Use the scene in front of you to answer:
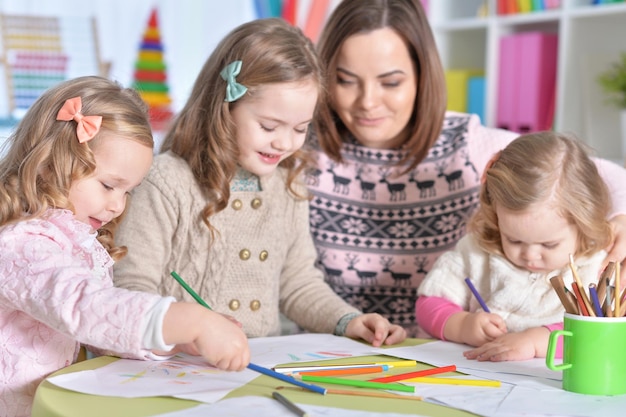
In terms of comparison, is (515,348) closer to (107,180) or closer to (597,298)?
(597,298)

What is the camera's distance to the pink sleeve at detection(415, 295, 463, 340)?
1.36 metres

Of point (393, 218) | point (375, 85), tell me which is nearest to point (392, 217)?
point (393, 218)

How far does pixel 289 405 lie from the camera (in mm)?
911

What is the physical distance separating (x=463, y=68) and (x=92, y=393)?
2.47 m

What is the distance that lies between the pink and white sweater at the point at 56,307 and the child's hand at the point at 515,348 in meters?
0.48

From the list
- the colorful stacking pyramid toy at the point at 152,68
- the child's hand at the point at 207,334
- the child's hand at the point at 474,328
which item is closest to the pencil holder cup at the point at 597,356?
the child's hand at the point at 474,328

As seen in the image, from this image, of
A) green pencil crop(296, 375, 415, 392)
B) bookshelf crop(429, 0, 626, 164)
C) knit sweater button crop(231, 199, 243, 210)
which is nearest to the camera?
green pencil crop(296, 375, 415, 392)

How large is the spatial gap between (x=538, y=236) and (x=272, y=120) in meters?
0.47

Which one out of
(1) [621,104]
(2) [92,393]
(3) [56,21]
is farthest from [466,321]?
(3) [56,21]

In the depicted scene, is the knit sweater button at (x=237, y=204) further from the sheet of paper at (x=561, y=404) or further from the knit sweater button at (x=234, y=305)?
the sheet of paper at (x=561, y=404)

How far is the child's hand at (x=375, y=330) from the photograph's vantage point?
4.27 feet

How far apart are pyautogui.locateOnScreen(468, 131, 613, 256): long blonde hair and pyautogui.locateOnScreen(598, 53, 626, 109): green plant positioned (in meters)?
1.27

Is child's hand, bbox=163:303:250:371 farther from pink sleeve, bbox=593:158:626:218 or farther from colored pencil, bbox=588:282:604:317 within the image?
pink sleeve, bbox=593:158:626:218

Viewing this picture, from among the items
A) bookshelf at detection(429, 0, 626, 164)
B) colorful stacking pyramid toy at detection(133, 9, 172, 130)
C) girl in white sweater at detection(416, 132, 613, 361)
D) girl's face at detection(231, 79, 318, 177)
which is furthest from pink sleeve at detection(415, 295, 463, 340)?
colorful stacking pyramid toy at detection(133, 9, 172, 130)
